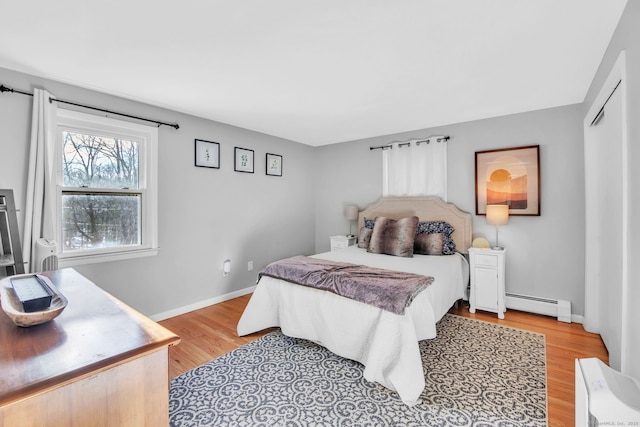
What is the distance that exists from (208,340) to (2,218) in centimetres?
182

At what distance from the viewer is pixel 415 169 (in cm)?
409

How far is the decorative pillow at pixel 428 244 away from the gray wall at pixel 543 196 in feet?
1.80

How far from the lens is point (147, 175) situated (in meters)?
3.12

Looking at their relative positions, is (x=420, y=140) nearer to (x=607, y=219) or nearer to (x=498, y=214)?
(x=498, y=214)

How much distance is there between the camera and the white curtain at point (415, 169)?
12.8ft

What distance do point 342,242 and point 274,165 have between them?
1564mm

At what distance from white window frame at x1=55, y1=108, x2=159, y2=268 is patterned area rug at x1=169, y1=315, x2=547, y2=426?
1.45 metres

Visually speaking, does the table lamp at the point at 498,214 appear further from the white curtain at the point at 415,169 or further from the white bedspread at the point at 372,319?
the white curtain at the point at 415,169

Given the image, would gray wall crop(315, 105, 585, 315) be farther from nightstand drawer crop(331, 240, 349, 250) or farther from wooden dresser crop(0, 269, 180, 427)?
wooden dresser crop(0, 269, 180, 427)

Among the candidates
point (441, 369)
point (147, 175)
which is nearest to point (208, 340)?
point (147, 175)

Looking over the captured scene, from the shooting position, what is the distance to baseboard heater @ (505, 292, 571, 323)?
10.2 feet

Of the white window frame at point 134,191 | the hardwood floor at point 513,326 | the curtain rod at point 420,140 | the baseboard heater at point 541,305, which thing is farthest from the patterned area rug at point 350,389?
A: the curtain rod at point 420,140

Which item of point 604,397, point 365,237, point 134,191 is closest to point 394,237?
point 365,237

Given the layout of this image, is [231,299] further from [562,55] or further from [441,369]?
[562,55]
